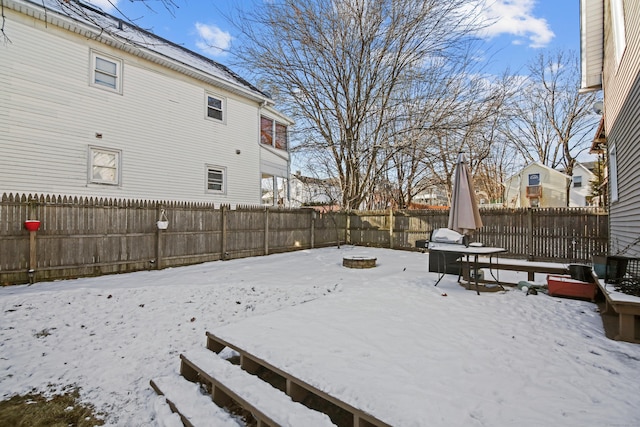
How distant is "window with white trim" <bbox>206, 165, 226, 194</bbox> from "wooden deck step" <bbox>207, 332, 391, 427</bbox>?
927cm

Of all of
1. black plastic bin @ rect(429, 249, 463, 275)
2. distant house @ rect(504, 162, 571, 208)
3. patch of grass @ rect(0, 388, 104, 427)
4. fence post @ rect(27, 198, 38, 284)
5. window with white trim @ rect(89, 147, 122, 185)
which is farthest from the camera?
distant house @ rect(504, 162, 571, 208)

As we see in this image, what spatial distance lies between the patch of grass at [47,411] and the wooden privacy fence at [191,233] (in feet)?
13.2

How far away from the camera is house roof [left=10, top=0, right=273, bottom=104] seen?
7.36 m

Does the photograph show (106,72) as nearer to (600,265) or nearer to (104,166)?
(104,166)

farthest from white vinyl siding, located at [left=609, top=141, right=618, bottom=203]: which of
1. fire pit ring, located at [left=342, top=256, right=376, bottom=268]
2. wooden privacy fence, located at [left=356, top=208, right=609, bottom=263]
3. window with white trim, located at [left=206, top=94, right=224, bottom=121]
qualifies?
window with white trim, located at [left=206, top=94, right=224, bottom=121]

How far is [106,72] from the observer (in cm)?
910

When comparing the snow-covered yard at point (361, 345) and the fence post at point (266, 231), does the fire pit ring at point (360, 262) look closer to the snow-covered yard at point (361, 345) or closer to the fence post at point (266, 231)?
the snow-covered yard at point (361, 345)

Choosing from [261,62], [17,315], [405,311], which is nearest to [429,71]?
[261,62]

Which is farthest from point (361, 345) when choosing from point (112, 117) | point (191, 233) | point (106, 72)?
→ point (106, 72)

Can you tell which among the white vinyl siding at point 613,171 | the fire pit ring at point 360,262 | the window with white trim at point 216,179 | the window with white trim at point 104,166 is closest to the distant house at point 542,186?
the white vinyl siding at point 613,171

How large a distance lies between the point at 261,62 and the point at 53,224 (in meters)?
9.83

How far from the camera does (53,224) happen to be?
6.07 metres

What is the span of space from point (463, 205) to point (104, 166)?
9.68m

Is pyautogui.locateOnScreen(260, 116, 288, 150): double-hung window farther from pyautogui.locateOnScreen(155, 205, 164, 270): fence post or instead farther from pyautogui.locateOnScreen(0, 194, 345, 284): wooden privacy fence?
pyautogui.locateOnScreen(155, 205, 164, 270): fence post
